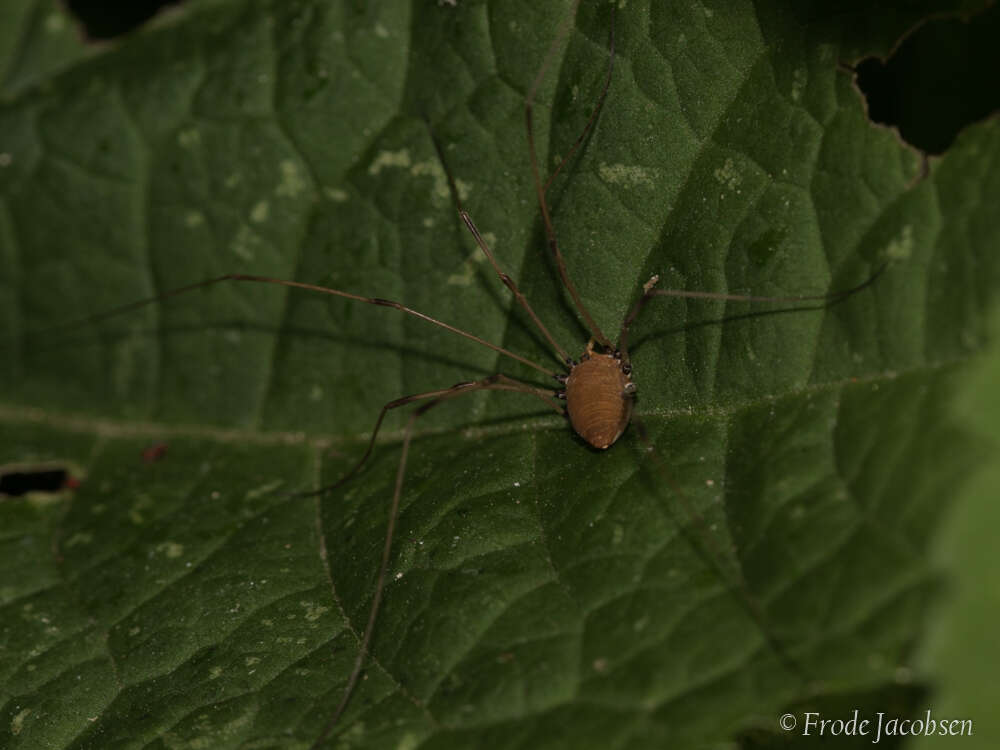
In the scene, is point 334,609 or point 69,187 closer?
point 334,609

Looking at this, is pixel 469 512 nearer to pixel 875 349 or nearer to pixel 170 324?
pixel 875 349

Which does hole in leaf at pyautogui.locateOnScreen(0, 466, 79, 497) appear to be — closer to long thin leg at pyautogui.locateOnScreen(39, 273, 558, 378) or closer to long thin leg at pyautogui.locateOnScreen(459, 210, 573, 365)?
long thin leg at pyautogui.locateOnScreen(39, 273, 558, 378)

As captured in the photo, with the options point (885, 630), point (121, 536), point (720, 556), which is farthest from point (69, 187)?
point (885, 630)

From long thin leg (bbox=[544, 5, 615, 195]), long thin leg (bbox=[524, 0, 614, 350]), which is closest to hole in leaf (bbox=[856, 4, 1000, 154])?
long thin leg (bbox=[544, 5, 615, 195])

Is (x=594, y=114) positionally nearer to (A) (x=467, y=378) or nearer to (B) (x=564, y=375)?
(B) (x=564, y=375)

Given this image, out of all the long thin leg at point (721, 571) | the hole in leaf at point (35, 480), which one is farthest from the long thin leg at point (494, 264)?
the hole in leaf at point (35, 480)
